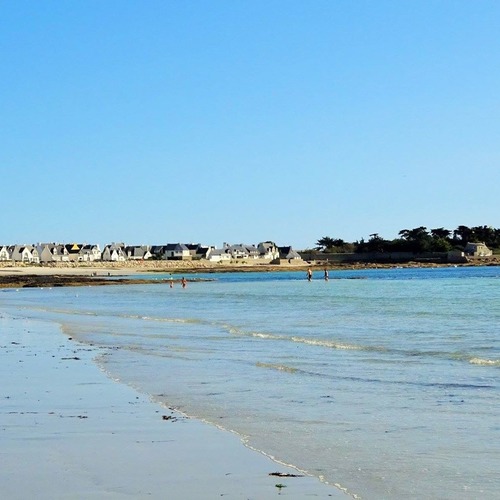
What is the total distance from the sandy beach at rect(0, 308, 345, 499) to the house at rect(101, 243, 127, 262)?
160 metres

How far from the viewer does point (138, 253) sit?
183 metres

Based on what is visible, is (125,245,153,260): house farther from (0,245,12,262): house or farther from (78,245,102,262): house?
(0,245,12,262): house

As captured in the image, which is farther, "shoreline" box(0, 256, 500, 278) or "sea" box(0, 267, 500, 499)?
"shoreline" box(0, 256, 500, 278)

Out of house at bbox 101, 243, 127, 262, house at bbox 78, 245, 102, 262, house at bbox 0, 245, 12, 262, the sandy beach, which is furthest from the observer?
house at bbox 101, 243, 127, 262

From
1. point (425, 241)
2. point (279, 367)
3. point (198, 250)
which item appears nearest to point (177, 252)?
point (198, 250)

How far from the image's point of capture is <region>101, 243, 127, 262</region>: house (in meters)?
170

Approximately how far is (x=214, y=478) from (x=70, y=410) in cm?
368

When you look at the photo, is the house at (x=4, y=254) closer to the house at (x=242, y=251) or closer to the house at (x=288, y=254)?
the house at (x=242, y=251)

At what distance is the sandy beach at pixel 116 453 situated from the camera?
21.0 feet

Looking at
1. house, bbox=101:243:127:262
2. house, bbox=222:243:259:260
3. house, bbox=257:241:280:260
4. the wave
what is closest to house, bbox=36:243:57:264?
house, bbox=101:243:127:262

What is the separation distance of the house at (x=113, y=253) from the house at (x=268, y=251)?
3283 centimetres

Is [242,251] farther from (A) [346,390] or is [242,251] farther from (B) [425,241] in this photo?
(A) [346,390]

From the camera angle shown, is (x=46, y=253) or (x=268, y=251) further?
(x=268, y=251)

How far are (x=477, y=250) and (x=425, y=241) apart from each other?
11.7m
